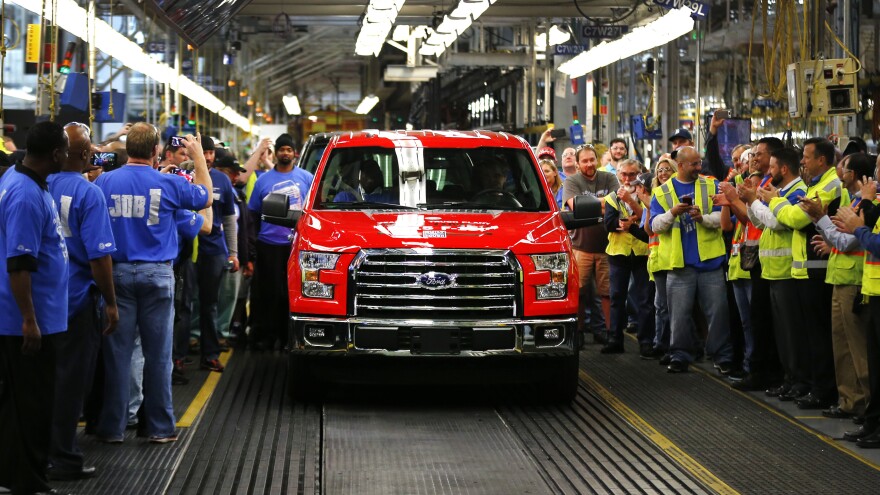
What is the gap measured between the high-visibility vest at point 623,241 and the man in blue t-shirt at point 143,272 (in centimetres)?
530

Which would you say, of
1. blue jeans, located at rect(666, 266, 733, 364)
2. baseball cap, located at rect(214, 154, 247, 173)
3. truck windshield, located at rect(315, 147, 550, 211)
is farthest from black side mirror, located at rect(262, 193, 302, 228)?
blue jeans, located at rect(666, 266, 733, 364)

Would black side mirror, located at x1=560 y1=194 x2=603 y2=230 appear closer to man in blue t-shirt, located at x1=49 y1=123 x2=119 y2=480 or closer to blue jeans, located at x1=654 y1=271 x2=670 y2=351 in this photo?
blue jeans, located at x1=654 y1=271 x2=670 y2=351

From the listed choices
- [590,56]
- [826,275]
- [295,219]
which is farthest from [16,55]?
[826,275]

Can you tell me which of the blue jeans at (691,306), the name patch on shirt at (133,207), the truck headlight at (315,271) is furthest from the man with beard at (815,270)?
the name patch on shirt at (133,207)

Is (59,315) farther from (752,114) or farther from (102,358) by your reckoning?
(752,114)

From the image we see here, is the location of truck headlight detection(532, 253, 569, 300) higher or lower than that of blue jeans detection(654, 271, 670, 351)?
higher

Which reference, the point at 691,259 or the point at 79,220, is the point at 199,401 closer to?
the point at 79,220

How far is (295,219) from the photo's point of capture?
9.99 metres

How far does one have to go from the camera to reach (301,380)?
9234 mm

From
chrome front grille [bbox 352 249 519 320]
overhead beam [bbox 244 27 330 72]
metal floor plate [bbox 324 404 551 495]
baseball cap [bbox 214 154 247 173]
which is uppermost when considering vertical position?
overhead beam [bbox 244 27 330 72]

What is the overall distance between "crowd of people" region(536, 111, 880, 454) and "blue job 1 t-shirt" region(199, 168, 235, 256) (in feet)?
11.5

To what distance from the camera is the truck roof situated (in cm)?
1027

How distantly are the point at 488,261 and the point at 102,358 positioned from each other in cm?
266

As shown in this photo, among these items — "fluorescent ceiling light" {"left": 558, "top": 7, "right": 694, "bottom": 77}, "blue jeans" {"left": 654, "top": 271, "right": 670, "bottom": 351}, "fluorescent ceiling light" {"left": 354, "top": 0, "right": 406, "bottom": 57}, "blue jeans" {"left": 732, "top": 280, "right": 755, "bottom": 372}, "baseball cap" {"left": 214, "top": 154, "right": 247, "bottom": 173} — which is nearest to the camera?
"blue jeans" {"left": 732, "top": 280, "right": 755, "bottom": 372}
